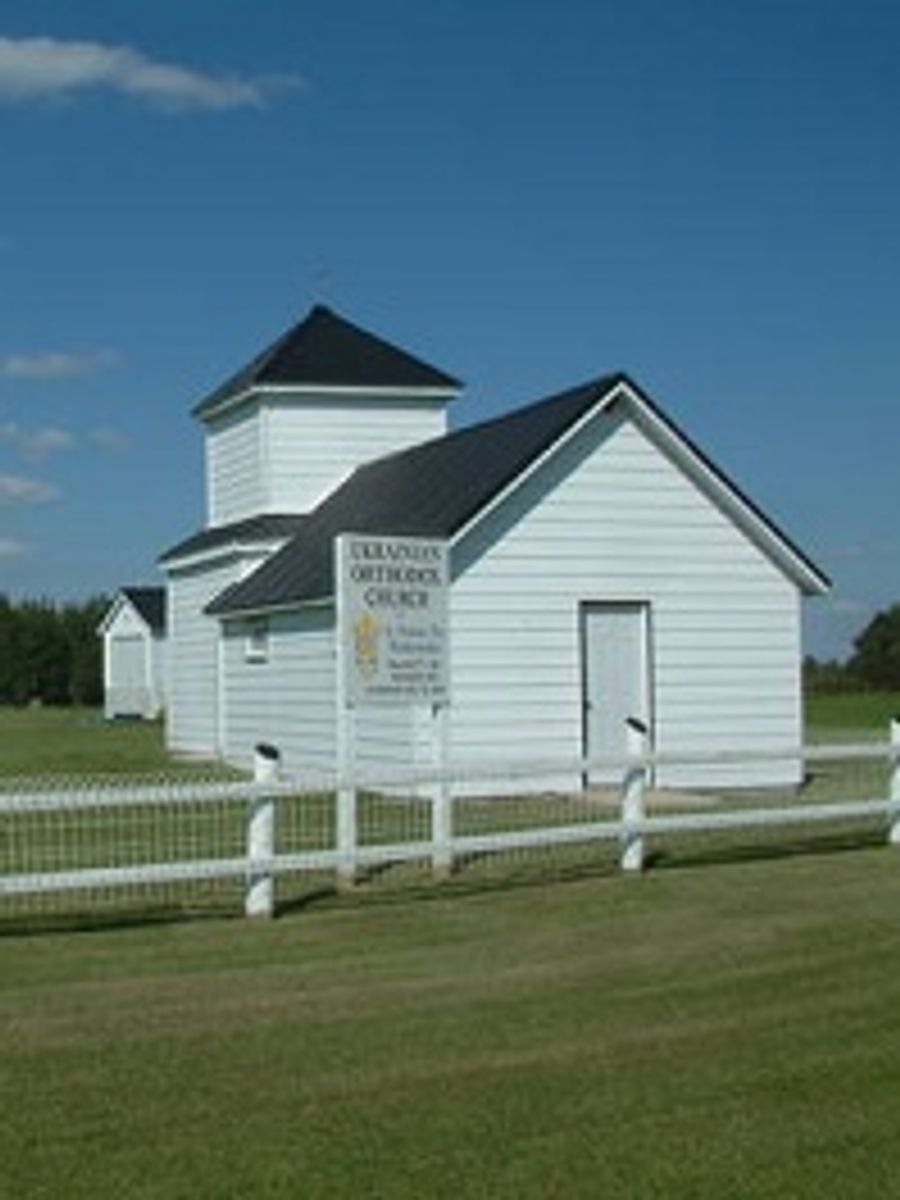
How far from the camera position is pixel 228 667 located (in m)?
31.9

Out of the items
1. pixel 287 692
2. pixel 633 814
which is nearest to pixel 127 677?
pixel 287 692

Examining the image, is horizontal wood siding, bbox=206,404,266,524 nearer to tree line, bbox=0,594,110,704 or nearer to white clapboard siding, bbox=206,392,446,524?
white clapboard siding, bbox=206,392,446,524

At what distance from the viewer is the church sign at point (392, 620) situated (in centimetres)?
1606

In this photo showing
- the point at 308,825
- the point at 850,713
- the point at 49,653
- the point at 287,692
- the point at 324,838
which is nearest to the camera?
the point at 324,838

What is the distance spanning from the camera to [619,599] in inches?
968

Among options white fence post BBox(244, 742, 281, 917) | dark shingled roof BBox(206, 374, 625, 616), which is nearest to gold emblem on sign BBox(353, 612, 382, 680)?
white fence post BBox(244, 742, 281, 917)

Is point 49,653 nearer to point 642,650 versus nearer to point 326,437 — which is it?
point 326,437

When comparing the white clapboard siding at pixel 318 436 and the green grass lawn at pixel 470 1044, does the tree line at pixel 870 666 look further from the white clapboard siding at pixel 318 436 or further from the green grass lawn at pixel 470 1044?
the green grass lawn at pixel 470 1044

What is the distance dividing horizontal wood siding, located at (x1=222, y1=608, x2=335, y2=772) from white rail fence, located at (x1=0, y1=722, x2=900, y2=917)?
4.80 metres

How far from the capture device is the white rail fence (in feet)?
43.5

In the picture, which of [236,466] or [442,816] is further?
[236,466]

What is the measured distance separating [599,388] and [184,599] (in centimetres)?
1451

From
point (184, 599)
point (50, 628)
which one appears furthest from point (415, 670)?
point (50, 628)

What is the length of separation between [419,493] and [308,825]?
28.2 feet
